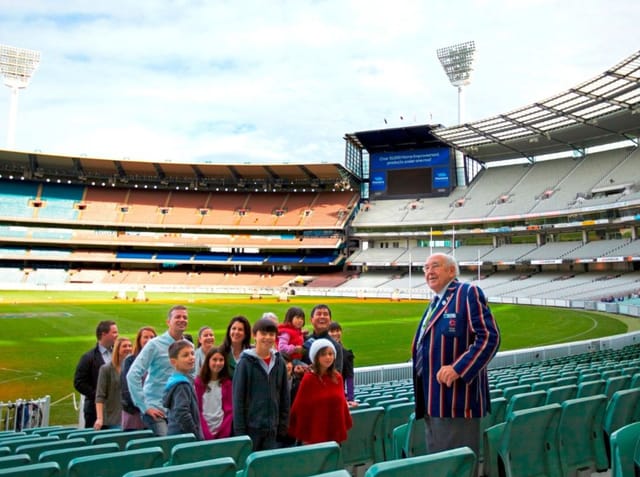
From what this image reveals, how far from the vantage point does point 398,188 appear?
76.1 metres

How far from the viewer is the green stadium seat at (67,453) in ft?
11.7

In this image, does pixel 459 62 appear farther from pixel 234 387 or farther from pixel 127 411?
pixel 234 387

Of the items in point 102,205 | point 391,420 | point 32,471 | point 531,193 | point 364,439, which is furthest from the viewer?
point 102,205

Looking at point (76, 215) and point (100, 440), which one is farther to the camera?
point (76, 215)

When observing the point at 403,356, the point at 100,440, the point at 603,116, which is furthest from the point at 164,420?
the point at 603,116

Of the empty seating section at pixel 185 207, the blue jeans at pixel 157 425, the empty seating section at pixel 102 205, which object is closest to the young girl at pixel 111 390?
the blue jeans at pixel 157 425

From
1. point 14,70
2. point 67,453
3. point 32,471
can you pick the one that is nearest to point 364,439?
point 67,453

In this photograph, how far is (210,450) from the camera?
3293 millimetres

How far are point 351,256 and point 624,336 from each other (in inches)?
2222

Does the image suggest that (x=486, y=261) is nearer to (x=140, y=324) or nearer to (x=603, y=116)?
(x=603, y=116)

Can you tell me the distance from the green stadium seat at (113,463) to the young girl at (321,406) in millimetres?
1663

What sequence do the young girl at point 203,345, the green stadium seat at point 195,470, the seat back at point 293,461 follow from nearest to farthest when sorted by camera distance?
1. the green stadium seat at point 195,470
2. the seat back at point 293,461
3. the young girl at point 203,345

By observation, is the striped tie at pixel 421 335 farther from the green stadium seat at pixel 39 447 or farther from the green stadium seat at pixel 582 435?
the green stadium seat at pixel 39 447

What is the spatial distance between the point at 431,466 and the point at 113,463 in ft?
6.04
